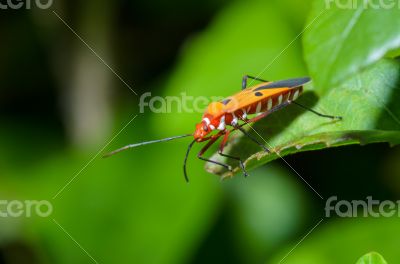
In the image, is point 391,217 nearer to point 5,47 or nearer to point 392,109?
point 392,109

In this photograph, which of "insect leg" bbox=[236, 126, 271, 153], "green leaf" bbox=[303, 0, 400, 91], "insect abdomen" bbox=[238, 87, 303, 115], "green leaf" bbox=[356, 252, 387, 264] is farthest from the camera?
"insect abdomen" bbox=[238, 87, 303, 115]

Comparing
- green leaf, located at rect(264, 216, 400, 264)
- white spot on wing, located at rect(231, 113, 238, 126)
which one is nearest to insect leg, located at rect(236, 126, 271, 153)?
white spot on wing, located at rect(231, 113, 238, 126)

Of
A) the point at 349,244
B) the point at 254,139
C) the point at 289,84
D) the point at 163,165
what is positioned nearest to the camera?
A: the point at 254,139

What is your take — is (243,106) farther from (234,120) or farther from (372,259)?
(372,259)

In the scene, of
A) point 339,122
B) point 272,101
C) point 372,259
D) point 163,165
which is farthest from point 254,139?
point 163,165

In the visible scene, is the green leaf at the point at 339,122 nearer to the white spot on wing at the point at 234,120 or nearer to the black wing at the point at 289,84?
the black wing at the point at 289,84

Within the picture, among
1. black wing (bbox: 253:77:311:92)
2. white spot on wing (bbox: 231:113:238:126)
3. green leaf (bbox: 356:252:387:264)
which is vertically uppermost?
black wing (bbox: 253:77:311:92)

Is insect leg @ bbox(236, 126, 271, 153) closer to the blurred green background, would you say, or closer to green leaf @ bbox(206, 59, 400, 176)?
green leaf @ bbox(206, 59, 400, 176)
